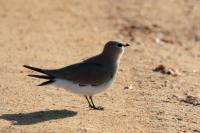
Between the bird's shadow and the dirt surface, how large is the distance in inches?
0.4

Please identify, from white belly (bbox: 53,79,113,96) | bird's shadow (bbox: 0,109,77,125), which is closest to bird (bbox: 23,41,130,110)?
white belly (bbox: 53,79,113,96)

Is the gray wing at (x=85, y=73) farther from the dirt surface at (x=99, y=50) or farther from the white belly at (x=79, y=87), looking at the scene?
the dirt surface at (x=99, y=50)

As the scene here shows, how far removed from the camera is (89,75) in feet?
29.1

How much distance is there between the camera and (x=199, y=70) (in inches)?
469

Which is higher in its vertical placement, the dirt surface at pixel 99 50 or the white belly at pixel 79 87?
the white belly at pixel 79 87

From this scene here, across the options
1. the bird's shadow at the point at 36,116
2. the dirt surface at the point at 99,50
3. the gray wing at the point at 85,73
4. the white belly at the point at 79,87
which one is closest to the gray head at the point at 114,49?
the gray wing at the point at 85,73

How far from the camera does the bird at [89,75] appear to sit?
28.6 feet

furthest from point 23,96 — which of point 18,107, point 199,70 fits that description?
point 199,70

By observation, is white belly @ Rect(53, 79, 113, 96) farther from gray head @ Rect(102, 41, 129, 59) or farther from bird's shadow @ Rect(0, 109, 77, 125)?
gray head @ Rect(102, 41, 129, 59)

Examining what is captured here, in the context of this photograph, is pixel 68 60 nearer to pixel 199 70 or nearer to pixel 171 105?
pixel 199 70

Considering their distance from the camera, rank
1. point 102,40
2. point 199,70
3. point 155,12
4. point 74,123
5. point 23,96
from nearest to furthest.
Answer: point 74,123 → point 23,96 → point 199,70 → point 102,40 → point 155,12

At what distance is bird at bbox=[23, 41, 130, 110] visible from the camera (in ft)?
28.6

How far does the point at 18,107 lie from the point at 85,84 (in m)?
0.87

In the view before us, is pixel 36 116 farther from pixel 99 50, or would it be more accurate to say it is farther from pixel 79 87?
pixel 99 50
